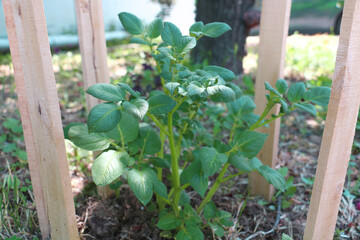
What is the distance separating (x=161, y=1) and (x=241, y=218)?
3967 mm

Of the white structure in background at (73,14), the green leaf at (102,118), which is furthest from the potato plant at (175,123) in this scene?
the white structure in background at (73,14)

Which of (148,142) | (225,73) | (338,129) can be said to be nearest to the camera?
(338,129)

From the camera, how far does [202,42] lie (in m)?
3.24

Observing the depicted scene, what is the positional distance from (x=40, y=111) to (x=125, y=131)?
299 mm

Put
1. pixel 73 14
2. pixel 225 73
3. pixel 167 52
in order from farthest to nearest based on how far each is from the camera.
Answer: pixel 73 14 < pixel 225 73 < pixel 167 52

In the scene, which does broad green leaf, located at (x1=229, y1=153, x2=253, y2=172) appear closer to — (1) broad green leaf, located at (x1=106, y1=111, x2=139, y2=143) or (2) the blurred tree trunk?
(1) broad green leaf, located at (x1=106, y1=111, x2=139, y2=143)

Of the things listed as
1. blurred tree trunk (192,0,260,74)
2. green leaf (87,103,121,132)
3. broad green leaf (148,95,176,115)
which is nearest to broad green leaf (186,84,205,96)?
broad green leaf (148,95,176,115)

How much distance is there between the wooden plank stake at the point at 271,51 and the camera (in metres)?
1.37

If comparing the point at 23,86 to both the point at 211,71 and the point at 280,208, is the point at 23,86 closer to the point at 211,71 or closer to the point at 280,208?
the point at 211,71

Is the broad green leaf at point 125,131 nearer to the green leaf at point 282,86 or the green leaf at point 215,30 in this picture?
the green leaf at point 215,30

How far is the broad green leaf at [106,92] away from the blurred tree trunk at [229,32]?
2241 millimetres

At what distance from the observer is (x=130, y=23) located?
1226 mm

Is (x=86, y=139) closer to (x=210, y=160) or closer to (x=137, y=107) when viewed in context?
(x=137, y=107)

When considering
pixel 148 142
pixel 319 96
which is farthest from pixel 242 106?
pixel 148 142
